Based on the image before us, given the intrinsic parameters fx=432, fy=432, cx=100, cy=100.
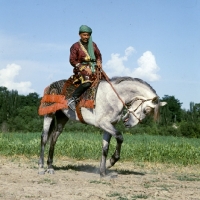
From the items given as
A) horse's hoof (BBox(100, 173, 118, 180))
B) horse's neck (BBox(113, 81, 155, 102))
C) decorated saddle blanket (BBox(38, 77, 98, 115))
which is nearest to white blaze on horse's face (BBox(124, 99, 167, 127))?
horse's neck (BBox(113, 81, 155, 102))

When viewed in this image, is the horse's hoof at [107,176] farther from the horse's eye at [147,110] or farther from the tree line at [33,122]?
the tree line at [33,122]

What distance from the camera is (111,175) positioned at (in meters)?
8.50

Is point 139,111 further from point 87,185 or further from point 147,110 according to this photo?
point 87,185

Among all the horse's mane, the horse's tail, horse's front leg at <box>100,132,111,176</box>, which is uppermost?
the horse's mane

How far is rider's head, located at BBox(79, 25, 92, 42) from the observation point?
855 centimetres

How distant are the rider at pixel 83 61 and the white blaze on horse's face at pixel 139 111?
38.3 inches

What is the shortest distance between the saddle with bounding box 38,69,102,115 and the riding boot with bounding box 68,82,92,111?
70mm

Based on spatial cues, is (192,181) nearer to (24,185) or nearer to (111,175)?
(111,175)

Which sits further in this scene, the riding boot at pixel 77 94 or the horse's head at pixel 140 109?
the riding boot at pixel 77 94

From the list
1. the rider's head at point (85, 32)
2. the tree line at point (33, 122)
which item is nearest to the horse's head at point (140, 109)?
the rider's head at point (85, 32)

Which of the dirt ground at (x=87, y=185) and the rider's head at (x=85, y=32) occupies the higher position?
the rider's head at (x=85, y=32)

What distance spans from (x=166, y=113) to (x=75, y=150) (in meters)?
52.3

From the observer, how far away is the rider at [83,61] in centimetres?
838

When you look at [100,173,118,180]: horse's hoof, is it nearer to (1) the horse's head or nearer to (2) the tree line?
(1) the horse's head
